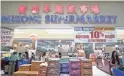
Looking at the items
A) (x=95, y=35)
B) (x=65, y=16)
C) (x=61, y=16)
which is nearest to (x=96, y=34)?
(x=95, y=35)

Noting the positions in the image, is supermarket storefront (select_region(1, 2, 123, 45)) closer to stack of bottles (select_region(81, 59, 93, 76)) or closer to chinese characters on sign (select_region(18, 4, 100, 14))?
chinese characters on sign (select_region(18, 4, 100, 14))

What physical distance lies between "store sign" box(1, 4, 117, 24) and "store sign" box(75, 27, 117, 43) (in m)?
0.36

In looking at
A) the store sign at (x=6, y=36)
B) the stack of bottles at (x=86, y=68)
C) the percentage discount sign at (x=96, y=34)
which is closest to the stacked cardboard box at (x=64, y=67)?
the stack of bottles at (x=86, y=68)

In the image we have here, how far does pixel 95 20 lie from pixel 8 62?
5036mm

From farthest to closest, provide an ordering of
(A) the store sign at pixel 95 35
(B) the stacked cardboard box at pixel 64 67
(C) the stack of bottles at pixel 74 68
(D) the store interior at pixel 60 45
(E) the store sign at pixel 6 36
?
(D) the store interior at pixel 60 45 < (A) the store sign at pixel 95 35 < (E) the store sign at pixel 6 36 < (B) the stacked cardboard box at pixel 64 67 < (C) the stack of bottles at pixel 74 68

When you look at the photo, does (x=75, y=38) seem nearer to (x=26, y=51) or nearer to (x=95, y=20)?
(x=95, y=20)

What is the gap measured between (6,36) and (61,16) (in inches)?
98.5

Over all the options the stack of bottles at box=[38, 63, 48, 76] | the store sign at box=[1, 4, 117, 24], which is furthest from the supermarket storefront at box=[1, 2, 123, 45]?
the stack of bottles at box=[38, 63, 48, 76]

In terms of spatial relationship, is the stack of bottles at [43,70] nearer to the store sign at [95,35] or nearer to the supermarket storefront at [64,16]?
the supermarket storefront at [64,16]

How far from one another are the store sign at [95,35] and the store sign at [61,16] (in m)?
0.36

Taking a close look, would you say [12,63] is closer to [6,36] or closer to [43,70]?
[6,36]

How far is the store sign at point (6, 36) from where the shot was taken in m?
8.50

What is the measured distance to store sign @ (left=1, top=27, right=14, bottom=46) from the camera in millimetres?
8505

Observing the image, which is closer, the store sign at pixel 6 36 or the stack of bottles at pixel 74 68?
the stack of bottles at pixel 74 68
